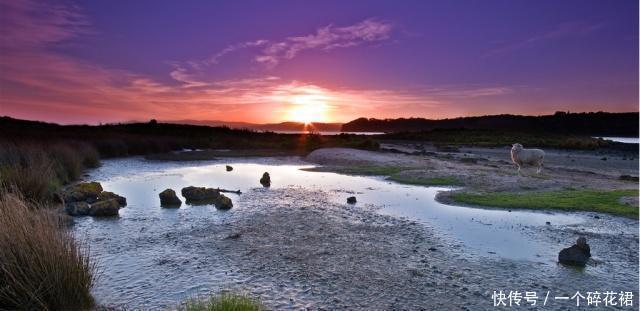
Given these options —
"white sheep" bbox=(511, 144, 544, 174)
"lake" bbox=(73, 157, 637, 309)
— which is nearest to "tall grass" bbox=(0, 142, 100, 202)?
"lake" bbox=(73, 157, 637, 309)

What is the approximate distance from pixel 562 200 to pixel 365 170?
12235 mm

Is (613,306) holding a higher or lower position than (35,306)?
lower

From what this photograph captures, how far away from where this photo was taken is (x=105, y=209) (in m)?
12.6

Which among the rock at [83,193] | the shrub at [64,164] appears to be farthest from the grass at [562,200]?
the shrub at [64,164]

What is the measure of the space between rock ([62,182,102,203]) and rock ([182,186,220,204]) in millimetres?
2885

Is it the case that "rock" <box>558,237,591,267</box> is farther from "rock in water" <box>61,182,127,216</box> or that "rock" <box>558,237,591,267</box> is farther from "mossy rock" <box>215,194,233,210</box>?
"rock in water" <box>61,182,127,216</box>

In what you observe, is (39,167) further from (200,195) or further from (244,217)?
(244,217)

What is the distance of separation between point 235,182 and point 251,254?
1251 centimetres

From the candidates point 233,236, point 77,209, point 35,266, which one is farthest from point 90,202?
point 35,266

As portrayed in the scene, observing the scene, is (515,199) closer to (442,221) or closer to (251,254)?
(442,221)

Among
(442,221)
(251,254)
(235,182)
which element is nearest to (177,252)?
(251,254)

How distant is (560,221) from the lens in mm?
13234

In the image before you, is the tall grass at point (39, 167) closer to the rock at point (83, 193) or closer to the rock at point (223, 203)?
the rock at point (83, 193)

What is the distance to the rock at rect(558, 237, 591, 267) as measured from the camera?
877 centimetres
